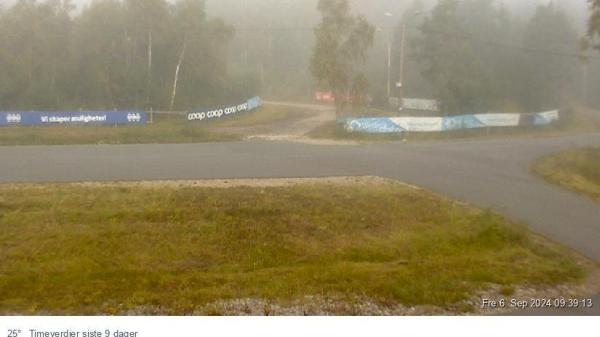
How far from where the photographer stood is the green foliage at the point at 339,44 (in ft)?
111

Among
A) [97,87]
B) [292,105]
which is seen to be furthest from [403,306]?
[292,105]

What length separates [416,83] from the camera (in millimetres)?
45781

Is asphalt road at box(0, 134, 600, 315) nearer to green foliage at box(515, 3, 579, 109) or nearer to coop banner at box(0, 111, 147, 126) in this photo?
green foliage at box(515, 3, 579, 109)

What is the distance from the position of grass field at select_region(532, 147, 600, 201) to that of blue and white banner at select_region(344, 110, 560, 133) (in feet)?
32.3

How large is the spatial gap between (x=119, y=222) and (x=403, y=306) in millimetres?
5899

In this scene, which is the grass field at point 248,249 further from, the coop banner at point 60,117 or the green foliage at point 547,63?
the green foliage at point 547,63

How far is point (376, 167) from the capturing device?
18812mm

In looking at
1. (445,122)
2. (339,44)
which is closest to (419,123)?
(445,122)

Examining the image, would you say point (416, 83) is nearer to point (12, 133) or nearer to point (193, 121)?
point (193, 121)

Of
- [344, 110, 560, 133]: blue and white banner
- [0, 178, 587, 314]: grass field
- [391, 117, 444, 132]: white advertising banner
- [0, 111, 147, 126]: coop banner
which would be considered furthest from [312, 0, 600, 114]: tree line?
[0, 178, 587, 314]: grass field

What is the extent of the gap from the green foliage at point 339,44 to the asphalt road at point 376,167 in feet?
27.8

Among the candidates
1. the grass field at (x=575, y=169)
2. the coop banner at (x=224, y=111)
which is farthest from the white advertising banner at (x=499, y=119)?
the coop banner at (x=224, y=111)

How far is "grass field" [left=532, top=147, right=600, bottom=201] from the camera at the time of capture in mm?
16250

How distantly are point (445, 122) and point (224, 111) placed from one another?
1337cm
